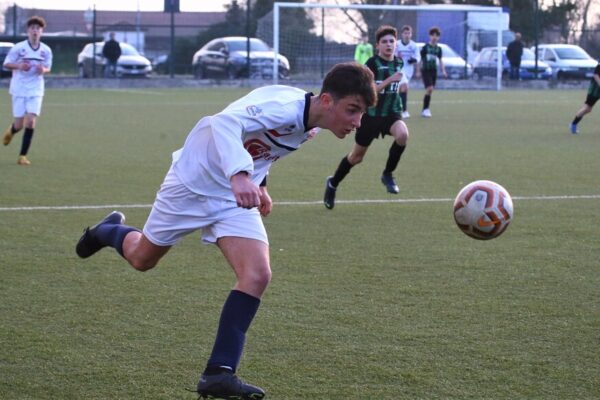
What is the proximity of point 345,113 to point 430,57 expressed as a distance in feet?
63.2

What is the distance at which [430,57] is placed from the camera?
75.9 feet

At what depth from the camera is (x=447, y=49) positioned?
125 feet

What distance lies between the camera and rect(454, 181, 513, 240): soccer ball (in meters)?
5.67

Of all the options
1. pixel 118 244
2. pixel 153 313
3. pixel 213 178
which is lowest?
pixel 153 313

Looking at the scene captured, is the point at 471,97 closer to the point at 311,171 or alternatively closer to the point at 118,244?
the point at 311,171

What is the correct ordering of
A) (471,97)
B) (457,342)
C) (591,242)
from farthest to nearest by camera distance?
(471,97) < (591,242) < (457,342)

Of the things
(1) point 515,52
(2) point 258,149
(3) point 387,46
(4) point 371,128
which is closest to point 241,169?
(2) point 258,149

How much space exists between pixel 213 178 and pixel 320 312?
135 cm

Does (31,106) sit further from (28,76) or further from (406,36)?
(406,36)

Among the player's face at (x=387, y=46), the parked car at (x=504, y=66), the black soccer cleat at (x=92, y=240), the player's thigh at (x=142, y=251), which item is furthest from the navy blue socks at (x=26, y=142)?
the parked car at (x=504, y=66)

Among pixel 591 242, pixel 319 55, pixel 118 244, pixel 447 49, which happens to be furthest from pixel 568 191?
pixel 447 49

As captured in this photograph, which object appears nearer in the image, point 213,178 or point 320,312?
point 213,178

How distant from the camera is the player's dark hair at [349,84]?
4246 millimetres

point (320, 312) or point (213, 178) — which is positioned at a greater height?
point (213, 178)
